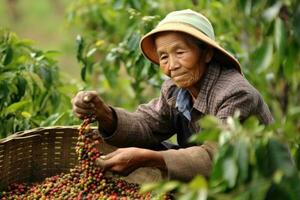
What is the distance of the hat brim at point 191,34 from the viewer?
8.01 ft

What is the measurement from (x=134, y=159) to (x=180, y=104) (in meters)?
0.50

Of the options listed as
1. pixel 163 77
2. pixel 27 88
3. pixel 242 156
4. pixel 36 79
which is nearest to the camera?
pixel 242 156

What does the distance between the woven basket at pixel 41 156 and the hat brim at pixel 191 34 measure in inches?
17.9

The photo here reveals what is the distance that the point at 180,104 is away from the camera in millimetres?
2693

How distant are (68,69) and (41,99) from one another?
4.58 metres

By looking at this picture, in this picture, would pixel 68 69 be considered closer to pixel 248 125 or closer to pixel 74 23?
pixel 74 23

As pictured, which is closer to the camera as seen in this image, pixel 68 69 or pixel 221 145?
pixel 221 145

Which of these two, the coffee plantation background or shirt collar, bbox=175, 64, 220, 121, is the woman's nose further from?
the coffee plantation background

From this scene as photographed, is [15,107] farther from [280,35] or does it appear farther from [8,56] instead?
[280,35]

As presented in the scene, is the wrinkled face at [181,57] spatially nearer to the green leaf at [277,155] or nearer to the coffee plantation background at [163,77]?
the coffee plantation background at [163,77]

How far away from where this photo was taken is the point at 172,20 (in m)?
2.53

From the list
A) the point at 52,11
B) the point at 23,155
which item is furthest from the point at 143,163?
the point at 52,11

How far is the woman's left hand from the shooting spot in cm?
226

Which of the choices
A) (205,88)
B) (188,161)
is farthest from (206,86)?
(188,161)
